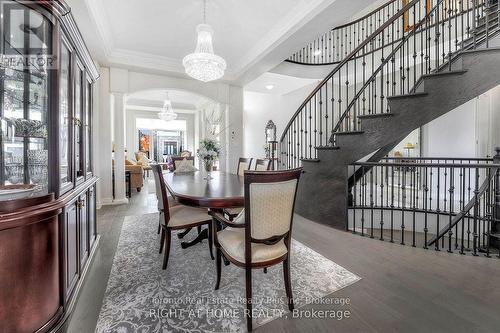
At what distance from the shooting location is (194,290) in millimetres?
1872

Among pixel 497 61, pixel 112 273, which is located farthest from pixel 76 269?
pixel 497 61

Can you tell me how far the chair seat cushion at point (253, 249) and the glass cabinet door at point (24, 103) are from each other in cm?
117

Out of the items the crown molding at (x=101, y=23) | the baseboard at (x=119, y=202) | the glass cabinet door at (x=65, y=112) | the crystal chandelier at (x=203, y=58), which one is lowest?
the baseboard at (x=119, y=202)

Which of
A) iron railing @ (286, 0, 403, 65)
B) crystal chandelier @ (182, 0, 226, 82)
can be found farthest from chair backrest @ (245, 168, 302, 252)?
iron railing @ (286, 0, 403, 65)

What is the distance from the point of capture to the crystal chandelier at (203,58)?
3.09m

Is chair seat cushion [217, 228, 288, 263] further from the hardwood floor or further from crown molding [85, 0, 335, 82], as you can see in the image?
crown molding [85, 0, 335, 82]

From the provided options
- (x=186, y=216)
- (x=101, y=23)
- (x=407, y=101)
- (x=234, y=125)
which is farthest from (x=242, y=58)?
(x=186, y=216)

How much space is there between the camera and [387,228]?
Result: 165 inches

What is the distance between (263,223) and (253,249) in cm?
21

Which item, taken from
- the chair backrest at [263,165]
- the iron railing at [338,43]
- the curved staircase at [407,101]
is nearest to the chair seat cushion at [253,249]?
the chair backrest at [263,165]

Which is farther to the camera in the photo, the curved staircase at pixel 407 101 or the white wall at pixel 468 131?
the white wall at pixel 468 131

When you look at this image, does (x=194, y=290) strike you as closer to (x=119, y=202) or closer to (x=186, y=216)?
(x=186, y=216)

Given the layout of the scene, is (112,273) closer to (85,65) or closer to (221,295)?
(221,295)

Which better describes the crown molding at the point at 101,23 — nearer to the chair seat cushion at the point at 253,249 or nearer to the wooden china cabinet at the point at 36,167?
the wooden china cabinet at the point at 36,167
